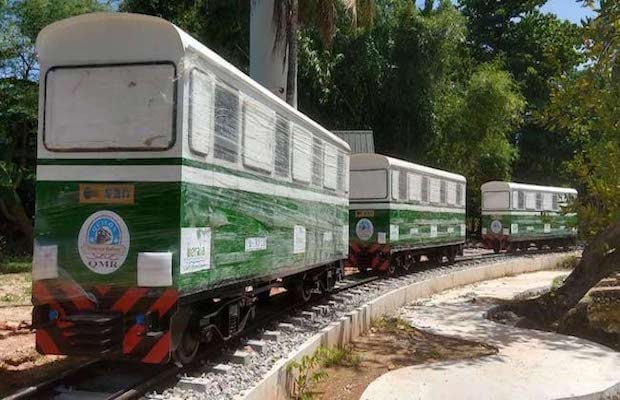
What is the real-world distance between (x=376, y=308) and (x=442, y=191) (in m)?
9.69

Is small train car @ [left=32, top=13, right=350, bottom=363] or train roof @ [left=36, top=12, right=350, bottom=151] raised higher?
train roof @ [left=36, top=12, right=350, bottom=151]

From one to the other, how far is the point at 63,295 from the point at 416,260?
52.0ft

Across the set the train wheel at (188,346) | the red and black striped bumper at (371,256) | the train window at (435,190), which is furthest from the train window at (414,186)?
the train wheel at (188,346)

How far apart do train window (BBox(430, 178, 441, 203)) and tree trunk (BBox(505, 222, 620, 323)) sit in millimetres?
6197

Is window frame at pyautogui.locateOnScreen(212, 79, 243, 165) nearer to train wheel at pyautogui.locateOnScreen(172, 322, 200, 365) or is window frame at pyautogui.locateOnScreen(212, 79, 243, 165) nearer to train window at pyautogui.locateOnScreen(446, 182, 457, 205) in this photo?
train wheel at pyautogui.locateOnScreen(172, 322, 200, 365)

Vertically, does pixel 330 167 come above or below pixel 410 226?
above

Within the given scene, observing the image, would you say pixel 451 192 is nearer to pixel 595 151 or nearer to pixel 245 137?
pixel 595 151

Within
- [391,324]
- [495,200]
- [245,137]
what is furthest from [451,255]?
[245,137]

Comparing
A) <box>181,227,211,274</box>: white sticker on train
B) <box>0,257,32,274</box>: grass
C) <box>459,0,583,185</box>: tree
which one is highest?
<box>459,0,583,185</box>: tree

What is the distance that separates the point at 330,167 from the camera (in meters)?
11.8

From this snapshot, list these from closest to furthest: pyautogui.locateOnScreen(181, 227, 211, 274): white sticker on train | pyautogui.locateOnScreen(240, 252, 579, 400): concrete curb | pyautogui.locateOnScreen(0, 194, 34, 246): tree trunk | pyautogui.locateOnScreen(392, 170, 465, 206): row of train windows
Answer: pyautogui.locateOnScreen(181, 227, 211, 274): white sticker on train, pyautogui.locateOnScreen(240, 252, 579, 400): concrete curb, pyautogui.locateOnScreen(392, 170, 465, 206): row of train windows, pyautogui.locateOnScreen(0, 194, 34, 246): tree trunk

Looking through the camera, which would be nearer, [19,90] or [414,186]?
[414,186]

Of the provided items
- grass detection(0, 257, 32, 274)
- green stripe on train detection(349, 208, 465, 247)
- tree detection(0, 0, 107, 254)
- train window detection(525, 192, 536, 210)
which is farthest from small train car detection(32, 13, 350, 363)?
train window detection(525, 192, 536, 210)

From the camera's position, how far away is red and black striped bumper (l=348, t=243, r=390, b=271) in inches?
653
